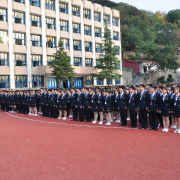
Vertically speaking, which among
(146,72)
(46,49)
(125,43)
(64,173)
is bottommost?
(64,173)

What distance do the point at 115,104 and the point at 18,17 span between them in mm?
27184

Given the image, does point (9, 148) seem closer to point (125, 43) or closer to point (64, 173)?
Answer: point (64, 173)

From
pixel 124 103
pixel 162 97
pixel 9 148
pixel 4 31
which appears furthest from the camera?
pixel 4 31

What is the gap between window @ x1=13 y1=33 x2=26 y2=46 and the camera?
33.2 metres

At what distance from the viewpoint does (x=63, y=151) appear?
7.07 metres

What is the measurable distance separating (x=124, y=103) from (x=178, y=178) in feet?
20.7

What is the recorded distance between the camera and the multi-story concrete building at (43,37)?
106 feet

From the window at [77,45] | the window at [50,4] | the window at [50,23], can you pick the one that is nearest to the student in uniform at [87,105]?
the window at [50,23]

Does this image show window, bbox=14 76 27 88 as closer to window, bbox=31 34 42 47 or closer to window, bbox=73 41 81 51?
window, bbox=31 34 42 47

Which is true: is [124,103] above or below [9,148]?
above

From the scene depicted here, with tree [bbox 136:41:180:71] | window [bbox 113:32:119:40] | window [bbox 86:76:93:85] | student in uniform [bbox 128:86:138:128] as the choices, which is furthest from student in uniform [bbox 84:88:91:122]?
window [bbox 113:32:119:40]

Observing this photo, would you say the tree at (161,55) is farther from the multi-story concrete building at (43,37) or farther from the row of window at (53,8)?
the row of window at (53,8)

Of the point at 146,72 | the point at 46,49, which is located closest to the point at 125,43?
the point at 146,72

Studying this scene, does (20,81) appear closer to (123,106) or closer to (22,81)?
(22,81)
